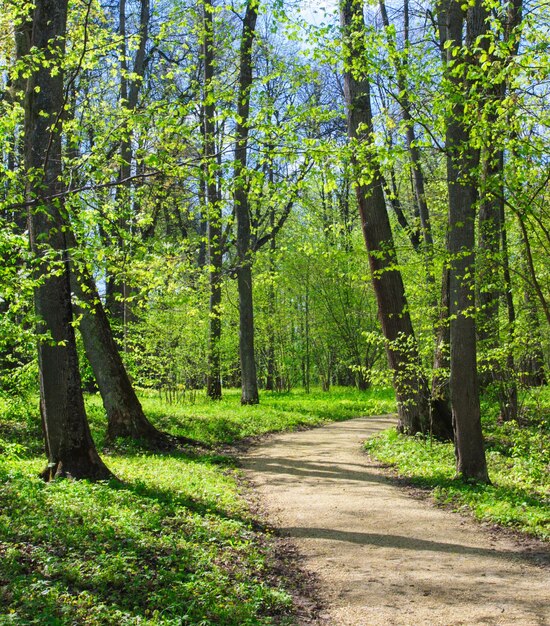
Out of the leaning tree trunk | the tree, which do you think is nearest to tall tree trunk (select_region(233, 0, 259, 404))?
the tree

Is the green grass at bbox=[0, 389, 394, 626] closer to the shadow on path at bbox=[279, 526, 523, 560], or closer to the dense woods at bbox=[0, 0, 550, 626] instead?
the dense woods at bbox=[0, 0, 550, 626]

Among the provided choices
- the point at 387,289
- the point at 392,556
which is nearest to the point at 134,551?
the point at 392,556

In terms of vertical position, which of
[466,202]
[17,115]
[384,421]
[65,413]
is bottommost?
[384,421]

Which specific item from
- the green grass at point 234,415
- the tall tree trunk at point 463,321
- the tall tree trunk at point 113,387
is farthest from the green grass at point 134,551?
the green grass at point 234,415

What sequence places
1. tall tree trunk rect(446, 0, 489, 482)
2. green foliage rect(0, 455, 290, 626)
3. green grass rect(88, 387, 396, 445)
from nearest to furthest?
green foliage rect(0, 455, 290, 626), tall tree trunk rect(446, 0, 489, 482), green grass rect(88, 387, 396, 445)

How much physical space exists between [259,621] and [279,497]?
4.10m

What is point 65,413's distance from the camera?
7.69 metres

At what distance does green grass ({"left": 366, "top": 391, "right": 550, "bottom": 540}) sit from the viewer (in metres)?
7.23

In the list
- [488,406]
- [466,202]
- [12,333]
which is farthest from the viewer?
[488,406]

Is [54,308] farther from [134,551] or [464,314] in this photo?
[464,314]

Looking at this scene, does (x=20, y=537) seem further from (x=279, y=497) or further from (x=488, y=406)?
(x=488, y=406)

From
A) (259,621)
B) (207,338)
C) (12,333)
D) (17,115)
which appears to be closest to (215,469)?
(12,333)

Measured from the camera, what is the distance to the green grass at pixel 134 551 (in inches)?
169

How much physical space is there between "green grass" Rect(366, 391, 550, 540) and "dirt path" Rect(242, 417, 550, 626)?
17.2 inches
